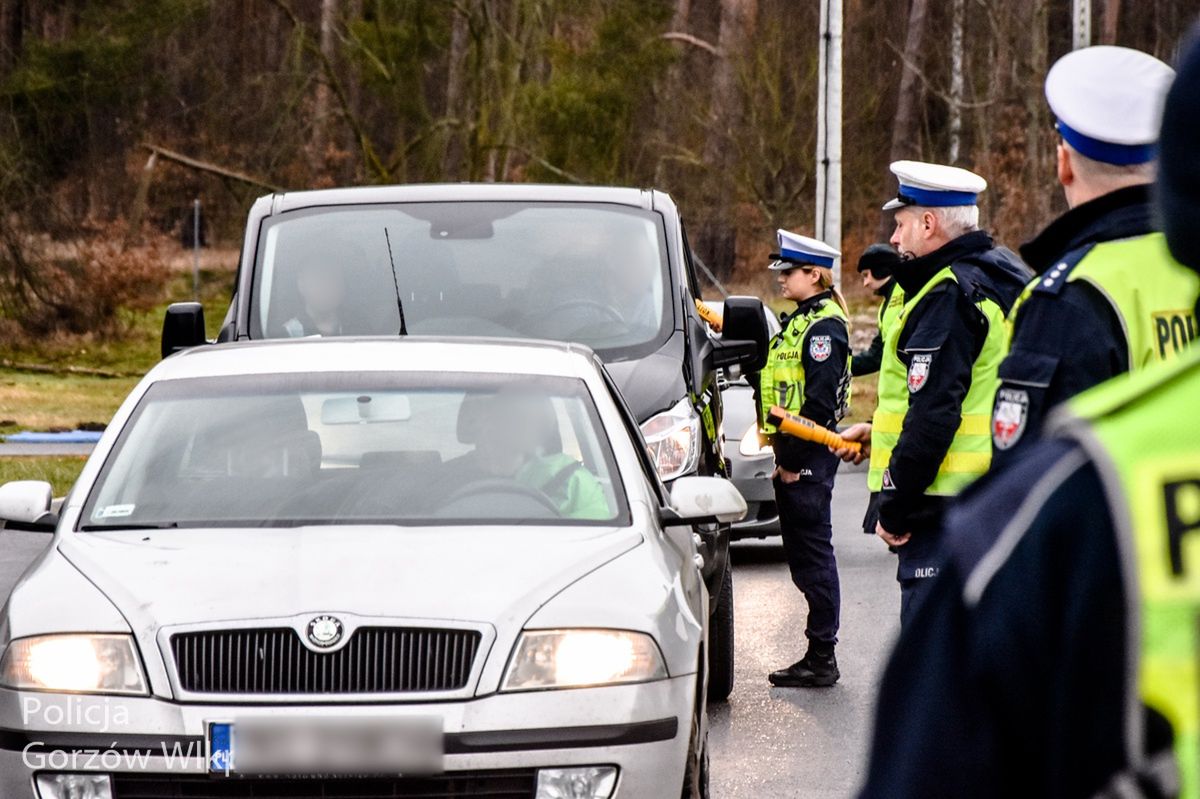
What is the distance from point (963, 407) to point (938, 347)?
0.25m

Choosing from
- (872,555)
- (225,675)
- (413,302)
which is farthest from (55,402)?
(225,675)

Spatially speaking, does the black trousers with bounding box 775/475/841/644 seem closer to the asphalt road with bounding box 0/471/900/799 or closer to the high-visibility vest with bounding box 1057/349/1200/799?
the asphalt road with bounding box 0/471/900/799

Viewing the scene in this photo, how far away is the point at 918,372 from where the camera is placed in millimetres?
5289

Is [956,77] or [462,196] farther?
[956,77]

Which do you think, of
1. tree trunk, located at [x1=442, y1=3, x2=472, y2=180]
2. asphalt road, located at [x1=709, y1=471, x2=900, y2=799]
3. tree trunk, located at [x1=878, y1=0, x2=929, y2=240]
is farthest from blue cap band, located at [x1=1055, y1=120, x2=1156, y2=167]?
tree trunk, located at [x1=878, y1=0, x2=929, y2=240]

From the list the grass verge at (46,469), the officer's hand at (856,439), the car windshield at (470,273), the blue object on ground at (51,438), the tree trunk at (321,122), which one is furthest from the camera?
the tree trunk at (321,122)

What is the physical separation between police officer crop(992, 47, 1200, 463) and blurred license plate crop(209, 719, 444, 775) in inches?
63.2

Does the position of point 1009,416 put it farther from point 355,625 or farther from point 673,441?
point 673,441

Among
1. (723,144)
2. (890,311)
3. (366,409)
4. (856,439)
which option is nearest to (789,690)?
(856,439)

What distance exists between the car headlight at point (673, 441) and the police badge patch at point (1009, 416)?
12.0ft

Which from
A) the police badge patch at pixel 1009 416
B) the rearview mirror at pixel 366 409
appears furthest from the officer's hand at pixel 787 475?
the police badge patch at pixel 1009 416

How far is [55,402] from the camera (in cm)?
2423

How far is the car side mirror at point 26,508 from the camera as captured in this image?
17.0ft

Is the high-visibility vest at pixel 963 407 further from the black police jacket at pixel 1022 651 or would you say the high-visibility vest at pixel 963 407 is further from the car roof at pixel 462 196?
the black police jacket at pixel 1022 651
